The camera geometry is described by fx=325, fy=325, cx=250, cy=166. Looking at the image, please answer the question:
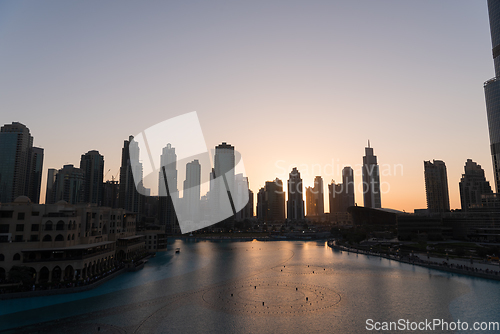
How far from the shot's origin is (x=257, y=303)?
3838 centimetres

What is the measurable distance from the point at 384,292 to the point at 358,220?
151802mm

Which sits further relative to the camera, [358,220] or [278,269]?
[358,220]

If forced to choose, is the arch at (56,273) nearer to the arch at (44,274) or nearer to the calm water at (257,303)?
the arch at (44,274)

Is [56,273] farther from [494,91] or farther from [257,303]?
[494,91]

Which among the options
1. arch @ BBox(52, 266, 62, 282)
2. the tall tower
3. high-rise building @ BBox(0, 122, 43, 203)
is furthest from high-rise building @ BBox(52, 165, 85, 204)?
the tall tower

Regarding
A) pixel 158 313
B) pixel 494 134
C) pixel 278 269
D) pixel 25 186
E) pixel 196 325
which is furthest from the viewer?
pixel 25 186

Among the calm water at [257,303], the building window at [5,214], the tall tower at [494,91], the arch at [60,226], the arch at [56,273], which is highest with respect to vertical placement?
the tall tower at [494,91]

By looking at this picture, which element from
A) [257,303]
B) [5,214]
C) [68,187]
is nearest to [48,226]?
[5,214]

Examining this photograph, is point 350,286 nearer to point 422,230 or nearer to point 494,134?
point 422,230

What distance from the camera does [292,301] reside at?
39.2 meters

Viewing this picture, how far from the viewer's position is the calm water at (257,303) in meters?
30.7

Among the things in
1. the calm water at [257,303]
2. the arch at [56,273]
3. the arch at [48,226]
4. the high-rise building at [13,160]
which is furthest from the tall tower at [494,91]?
the high-rise building at [13,160]

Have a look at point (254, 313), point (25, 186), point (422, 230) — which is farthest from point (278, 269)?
point (25, 186)

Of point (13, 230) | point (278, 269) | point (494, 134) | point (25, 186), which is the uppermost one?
point (494, 134)
